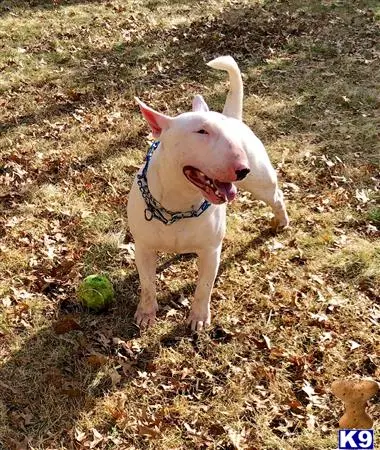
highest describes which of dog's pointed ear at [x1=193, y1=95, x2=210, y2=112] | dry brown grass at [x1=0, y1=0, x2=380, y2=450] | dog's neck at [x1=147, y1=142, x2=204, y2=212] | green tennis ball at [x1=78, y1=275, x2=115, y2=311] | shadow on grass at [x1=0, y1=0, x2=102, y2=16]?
dog's pointed ear at [x1=193, y1=95, x2=210, y2=112]

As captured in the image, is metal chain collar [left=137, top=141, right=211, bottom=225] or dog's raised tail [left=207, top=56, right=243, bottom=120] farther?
dog's raised tail [left=207, top=56, right=243, bottom=120]

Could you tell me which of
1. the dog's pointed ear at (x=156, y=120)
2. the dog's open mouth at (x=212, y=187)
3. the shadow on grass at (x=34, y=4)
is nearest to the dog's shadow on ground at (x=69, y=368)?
the dog's open mouth at (x=212, y=187)

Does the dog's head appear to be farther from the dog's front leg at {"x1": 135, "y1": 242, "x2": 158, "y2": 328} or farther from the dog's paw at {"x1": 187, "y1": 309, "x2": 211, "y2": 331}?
the dog's paw at {"x1": 187, "y1": 309, "x2": 211, "y2": 331}

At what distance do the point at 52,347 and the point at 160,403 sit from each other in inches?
32.5

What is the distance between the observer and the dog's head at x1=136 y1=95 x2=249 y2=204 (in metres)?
Answer: 2.61

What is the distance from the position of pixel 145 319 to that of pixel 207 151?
1511 mm

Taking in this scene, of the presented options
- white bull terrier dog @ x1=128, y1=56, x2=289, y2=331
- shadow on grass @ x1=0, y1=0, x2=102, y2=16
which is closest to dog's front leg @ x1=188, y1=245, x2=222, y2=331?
white bull terrier dog @ x1=128, y1=56, x2=289, y2=331

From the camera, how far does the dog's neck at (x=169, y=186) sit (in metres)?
2.85

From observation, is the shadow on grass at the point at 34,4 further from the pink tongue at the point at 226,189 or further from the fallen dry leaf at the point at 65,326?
the pink tongue at the point at 226,189

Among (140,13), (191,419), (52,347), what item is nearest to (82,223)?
(52,347)

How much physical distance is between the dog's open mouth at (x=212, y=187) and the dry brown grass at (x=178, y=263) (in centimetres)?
128
